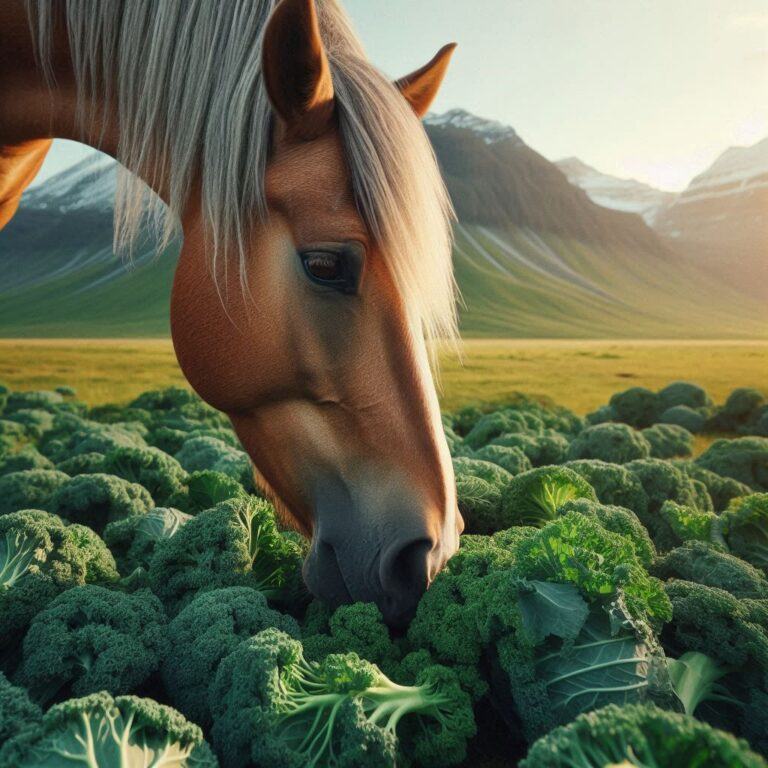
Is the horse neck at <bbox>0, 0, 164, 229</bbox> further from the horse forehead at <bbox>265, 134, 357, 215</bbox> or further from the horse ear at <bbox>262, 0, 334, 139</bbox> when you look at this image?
the horse ear at <bbox>262, 0, 334, 139</bbox>

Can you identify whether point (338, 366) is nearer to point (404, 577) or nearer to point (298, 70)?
point (404, 577)

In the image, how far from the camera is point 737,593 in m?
2.31

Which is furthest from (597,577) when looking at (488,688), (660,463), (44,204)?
(44,204)

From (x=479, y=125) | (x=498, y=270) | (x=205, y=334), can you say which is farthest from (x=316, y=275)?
(x=479, y=125)

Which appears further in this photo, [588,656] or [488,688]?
[488,688]

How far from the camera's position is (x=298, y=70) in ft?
5.74

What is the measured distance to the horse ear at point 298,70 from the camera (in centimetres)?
164

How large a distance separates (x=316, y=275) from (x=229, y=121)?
24.8 inches

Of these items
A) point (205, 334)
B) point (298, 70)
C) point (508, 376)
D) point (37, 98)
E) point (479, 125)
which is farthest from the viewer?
point (479, 125)

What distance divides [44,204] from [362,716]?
127 meters

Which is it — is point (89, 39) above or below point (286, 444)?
above

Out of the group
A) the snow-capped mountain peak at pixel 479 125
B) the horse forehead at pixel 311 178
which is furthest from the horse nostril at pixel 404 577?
the snow-capped mountain peak at pixel 479 125

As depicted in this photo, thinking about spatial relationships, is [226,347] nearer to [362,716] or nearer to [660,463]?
[362,716]

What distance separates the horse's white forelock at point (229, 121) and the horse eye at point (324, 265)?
16cm
